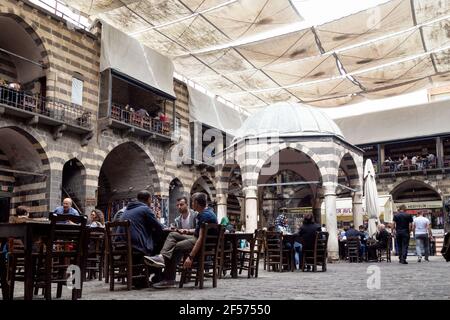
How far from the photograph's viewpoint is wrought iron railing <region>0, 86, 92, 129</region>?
43.3 feet

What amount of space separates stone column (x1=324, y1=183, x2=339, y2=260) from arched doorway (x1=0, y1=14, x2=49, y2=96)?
923 centimetres

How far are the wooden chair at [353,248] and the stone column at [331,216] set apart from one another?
42 centimetres

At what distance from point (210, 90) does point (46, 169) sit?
9.79 metres

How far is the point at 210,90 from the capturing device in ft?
71.3

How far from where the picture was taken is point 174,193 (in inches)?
794

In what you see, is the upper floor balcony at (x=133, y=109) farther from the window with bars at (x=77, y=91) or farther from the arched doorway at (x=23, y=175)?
the arched doorway at (x=23, y=175)

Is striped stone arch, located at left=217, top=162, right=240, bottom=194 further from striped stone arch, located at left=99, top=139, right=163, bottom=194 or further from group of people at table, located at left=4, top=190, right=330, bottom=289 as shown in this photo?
group of people at table, located at left=4, top=190, right=330, bottom=289

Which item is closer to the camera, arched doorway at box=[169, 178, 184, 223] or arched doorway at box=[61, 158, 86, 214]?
arched doorway at box=[61, 158, 86, 214]

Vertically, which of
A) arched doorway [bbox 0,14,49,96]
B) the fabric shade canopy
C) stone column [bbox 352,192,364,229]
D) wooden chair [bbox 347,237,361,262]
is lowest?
wooden chair [bbox 347,237,361,262]

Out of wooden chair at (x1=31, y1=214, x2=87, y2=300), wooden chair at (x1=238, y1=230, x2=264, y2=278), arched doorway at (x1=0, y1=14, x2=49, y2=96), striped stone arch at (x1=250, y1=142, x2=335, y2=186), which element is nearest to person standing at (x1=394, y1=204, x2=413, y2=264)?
striped stone arch at (x1=250, y1=142, x2=335, y2=186)

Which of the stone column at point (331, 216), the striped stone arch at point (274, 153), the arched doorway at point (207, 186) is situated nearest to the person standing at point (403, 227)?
the stone column at point (331, 216)
